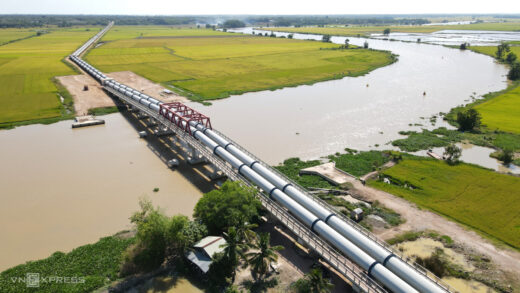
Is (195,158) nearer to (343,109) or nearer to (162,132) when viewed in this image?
(162,132)

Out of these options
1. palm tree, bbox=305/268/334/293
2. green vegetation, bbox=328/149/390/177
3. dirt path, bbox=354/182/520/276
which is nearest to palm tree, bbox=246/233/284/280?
palm tree, bbox=305/268/334/293

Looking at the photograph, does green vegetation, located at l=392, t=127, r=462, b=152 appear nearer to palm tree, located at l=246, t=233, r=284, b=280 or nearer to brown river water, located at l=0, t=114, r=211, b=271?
brown river water, located at l=0, t=114, r=211, b=271

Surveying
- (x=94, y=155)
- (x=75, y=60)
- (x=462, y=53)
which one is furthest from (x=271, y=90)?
(x=462, y=53)

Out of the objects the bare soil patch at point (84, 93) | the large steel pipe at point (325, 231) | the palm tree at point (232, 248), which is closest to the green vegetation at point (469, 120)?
the large steel pipe at point (325, 231)

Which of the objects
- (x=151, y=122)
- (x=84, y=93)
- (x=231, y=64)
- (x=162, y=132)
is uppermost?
(x=231, y=64)

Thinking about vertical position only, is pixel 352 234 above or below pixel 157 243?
above

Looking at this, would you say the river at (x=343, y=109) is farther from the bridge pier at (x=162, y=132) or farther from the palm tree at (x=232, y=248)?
the palm tree at (x=232, y=248)

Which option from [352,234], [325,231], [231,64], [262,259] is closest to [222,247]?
[262,259]
